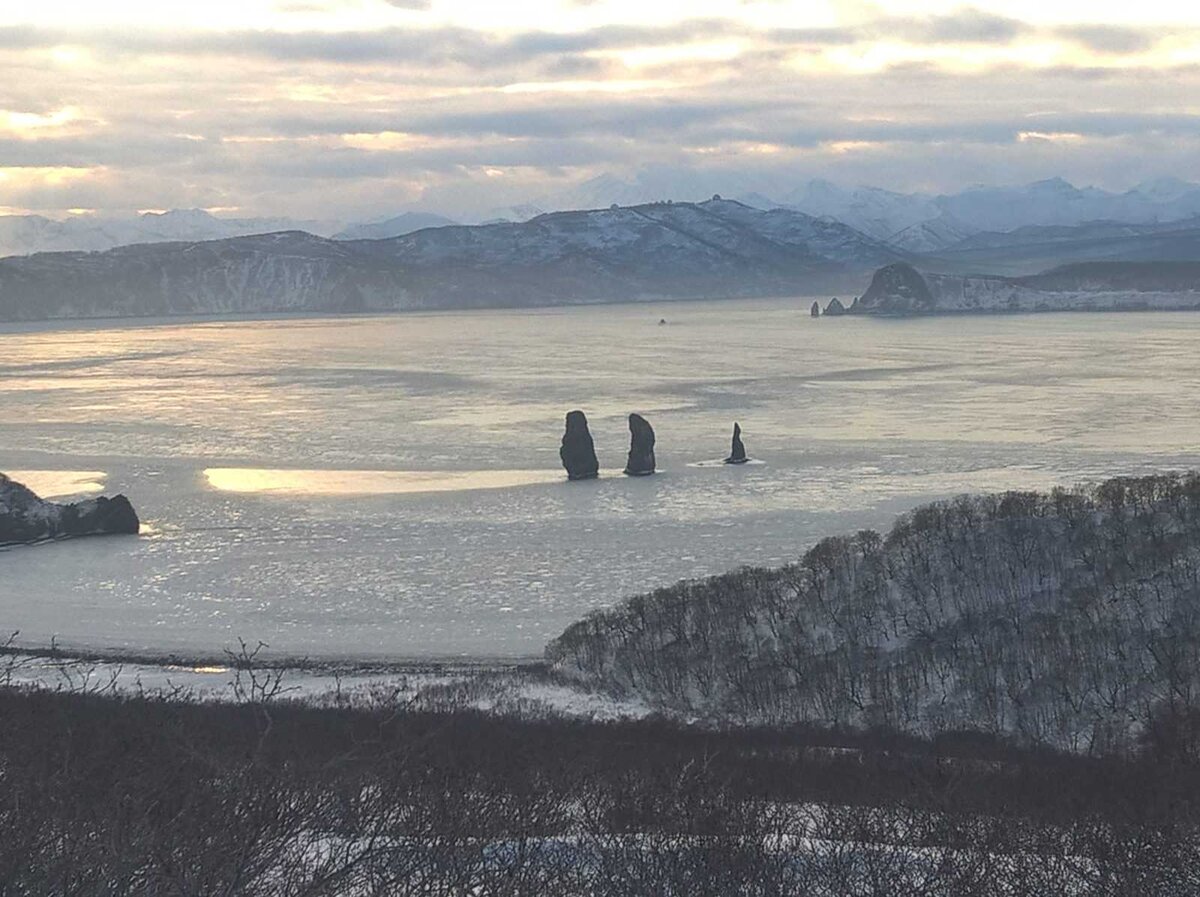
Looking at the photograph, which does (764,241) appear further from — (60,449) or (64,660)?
(64,660)

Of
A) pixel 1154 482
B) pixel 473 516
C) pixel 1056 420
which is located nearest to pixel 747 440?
pixel 1056 420

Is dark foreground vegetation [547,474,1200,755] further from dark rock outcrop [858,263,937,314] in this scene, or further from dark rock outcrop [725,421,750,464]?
dark rock outcrop [858,263,937,314]

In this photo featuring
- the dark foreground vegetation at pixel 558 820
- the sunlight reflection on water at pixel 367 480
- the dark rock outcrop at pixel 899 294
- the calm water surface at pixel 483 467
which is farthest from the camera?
the dark rock outcrop at pixel 899 294

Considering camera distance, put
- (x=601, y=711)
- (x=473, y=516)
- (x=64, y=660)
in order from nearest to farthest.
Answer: (x=601, y=711), (x=64, y=660), (x=473, y=516)

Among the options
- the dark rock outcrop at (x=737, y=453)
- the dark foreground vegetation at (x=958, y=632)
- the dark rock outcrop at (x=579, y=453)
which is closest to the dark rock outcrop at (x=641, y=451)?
the dark rock outcrop at (x=579, y=453)

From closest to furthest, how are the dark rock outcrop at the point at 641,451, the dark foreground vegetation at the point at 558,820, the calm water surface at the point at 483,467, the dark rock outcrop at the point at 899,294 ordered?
the dark foreground vegetation at the point at 558,820 < the calm water surface at the point at 483,467 < the dark rock outcrop at the point at 641,451 < the dark rock outcrop at the point at 899,294

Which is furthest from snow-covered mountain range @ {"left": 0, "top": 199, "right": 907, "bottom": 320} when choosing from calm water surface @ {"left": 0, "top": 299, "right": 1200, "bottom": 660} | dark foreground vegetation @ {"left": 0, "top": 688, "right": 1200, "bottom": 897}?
dark foreground vegetation @ {"left": 0, "top": 688, "right": 1200, "bottom": 897}

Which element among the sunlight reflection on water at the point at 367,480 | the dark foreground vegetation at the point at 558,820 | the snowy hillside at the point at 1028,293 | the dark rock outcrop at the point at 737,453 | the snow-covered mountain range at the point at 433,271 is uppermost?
the snow-covered mountain range at the point at 433,271

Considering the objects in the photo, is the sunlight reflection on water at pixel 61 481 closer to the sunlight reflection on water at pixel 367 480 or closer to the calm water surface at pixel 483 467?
the calm water surface at pixel 483 467
